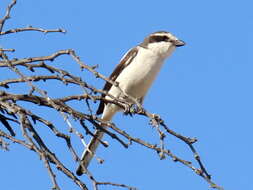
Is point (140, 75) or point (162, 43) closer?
point (140, 75)

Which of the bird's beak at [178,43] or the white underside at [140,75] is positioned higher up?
the bird's beak at [178,43]

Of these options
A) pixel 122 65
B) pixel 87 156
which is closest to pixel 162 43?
pixel 122 65

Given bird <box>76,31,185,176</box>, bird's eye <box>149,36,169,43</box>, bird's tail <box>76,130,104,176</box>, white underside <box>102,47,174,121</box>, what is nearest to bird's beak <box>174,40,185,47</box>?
bird <box>76,31,185,176</box>

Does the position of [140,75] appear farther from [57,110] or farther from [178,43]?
[57,110]

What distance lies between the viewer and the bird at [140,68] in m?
5.18

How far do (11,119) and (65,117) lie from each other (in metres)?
0.46

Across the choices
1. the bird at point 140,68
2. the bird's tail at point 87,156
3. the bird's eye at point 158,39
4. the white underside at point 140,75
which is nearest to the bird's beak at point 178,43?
the bird at point 140,68

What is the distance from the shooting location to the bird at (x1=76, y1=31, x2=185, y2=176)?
5.18 m

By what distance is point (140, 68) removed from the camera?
521 centimetres

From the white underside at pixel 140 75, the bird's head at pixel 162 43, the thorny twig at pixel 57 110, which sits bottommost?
the thorny twig at pixel 57 110

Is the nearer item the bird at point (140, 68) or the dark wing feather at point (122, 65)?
Result: the bird at point (140, 68)

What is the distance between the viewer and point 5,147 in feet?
7.88

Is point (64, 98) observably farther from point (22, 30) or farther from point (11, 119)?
point (22, 30)

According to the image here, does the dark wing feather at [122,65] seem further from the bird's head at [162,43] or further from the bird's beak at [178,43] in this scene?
the bird's beak at [178,43]
